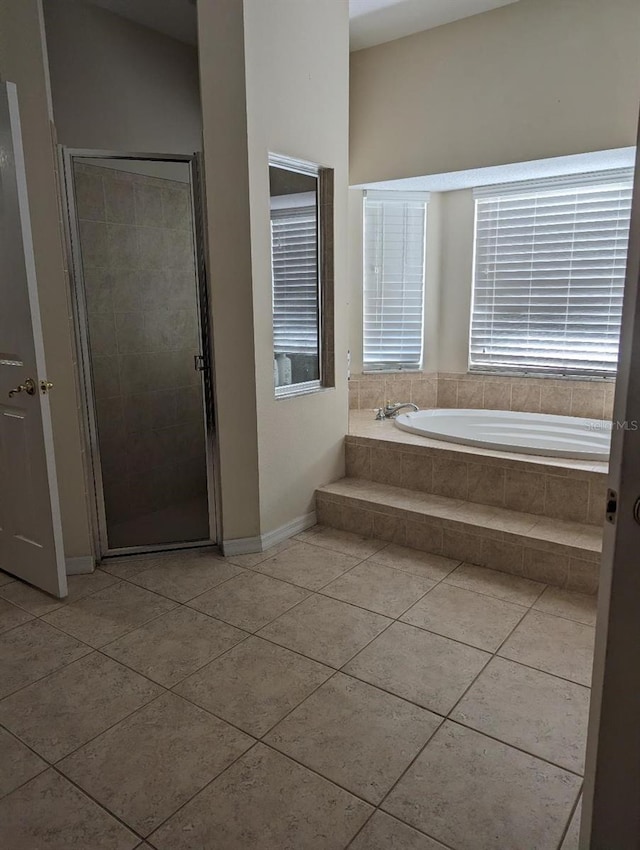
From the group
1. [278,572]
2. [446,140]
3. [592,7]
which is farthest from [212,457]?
[592,7]

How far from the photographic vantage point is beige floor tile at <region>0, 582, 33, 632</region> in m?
2.43

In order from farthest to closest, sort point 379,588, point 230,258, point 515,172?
point 515,172
point 230,258
point 379,588

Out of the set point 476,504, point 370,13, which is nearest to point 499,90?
point 370,13

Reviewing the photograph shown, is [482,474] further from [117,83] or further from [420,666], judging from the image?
[117,83]

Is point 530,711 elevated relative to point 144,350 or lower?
lower

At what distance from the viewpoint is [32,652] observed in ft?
7.34

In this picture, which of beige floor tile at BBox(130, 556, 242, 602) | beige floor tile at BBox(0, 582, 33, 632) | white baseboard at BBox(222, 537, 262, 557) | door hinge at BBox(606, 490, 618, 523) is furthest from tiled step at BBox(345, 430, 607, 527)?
beige floor tile at BBox(0, 582, 33, 632)

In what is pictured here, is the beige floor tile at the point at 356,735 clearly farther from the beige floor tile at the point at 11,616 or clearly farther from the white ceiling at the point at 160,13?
the white ceiling at the point at 160,13

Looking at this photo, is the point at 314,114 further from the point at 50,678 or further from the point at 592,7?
the point at 50,678

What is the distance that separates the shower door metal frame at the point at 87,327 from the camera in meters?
2.71

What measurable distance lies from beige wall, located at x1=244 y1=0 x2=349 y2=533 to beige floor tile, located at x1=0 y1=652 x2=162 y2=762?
1.21 metres

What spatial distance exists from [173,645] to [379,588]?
959 mm

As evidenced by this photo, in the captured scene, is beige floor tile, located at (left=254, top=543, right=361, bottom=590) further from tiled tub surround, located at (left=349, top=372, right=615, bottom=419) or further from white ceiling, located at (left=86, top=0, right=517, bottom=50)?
white ceiling, located at (left=86, top=0, right=517, bottom=50)

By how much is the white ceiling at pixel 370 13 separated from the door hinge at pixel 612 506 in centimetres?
306
